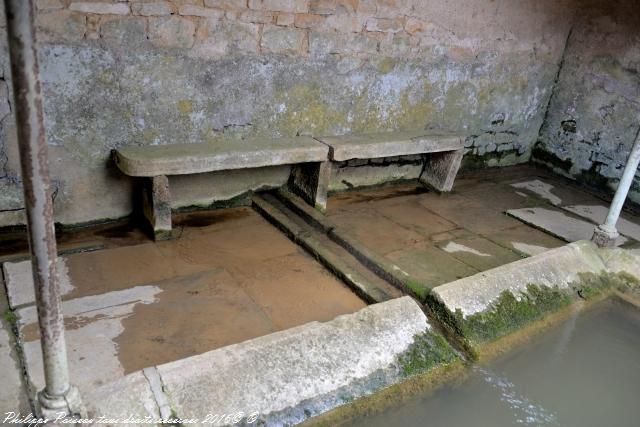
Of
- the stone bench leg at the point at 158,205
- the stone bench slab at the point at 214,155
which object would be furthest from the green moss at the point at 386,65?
the stone bench leg at the point at 158,205

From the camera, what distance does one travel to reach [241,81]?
12.0 feet

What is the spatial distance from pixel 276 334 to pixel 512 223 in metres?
2.76

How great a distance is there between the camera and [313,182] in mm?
4016

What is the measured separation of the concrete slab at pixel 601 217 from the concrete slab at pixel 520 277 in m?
1.02

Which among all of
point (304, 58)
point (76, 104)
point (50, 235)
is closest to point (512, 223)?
point (304, 58)

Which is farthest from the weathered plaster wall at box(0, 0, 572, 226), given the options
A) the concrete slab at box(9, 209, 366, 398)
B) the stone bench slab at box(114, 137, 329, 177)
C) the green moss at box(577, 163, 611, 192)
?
the green moss at box(577, 163, 611, 192)

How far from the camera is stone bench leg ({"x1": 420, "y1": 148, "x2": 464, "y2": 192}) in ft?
15.5

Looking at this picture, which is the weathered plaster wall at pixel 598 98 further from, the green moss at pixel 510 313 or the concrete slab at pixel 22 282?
the concrete slab at pixel 22 282

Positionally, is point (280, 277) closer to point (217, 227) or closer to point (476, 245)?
point (217, 227)

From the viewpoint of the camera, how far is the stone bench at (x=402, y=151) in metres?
3.96

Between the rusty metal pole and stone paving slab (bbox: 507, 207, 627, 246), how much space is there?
3745 millimetres

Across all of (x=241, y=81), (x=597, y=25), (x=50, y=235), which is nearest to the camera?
(x=50, y=235)

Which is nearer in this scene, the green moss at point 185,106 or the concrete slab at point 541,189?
the green moss at point 185,106

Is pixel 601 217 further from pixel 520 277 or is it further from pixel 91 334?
pixel 91 334
